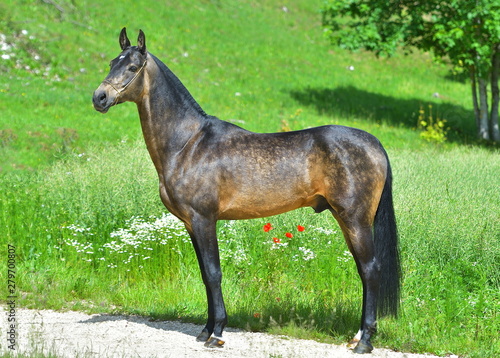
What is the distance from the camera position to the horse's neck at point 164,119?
5.95m

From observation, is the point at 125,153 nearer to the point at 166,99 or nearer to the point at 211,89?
the point at 166,99

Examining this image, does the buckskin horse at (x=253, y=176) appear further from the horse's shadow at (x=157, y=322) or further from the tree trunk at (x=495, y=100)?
the tree trunk at (x=495, y=100)

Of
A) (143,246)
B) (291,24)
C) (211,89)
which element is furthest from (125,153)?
(291,24)

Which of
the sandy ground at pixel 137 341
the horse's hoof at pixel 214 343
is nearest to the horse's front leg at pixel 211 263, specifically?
the horse's hoof at pixel 214 343

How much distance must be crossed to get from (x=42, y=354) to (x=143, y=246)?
3465 millimetres

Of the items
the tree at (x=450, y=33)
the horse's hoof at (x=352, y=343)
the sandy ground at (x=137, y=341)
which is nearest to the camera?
the sandy ground at (x=137, y=341)

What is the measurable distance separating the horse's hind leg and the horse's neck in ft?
6.10

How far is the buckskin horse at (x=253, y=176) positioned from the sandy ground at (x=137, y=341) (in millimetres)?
263

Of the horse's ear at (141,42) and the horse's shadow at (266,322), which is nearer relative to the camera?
the horse's ear at (141,42)

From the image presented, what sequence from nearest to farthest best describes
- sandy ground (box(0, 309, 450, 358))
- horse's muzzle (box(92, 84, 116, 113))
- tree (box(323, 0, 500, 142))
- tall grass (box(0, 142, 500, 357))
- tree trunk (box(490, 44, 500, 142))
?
horse's muzzle (box(92, 84, 116, 113)) → sandy ground (box(0, 309, 450, 358)) → tall grass (box(0, 142, 500, 357)) → tree (box(323, 0, 500, 142)) → tree trunk (box(490, 44, 500, 142))

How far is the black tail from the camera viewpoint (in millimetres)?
6020

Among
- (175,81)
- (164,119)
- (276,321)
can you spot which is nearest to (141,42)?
(175,81)

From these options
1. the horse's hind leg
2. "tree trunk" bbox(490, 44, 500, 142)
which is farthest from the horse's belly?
"tree trunk" bbox(490, 44, 500, 142)

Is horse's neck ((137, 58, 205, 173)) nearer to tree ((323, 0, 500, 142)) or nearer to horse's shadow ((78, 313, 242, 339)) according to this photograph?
horse's shadow ((78, 313, 242, 339))
